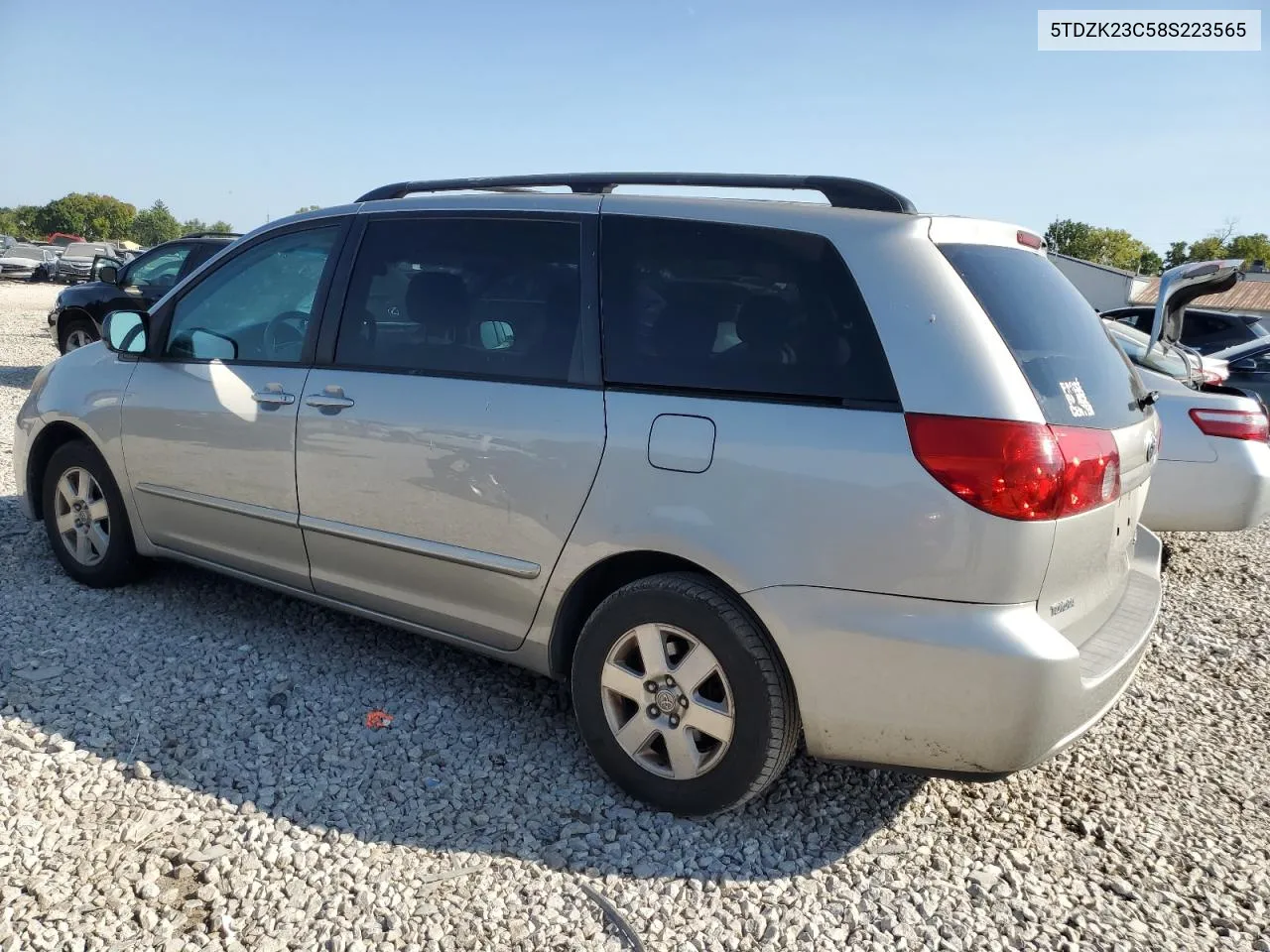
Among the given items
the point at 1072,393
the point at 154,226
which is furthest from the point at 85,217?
the point at 1072,393

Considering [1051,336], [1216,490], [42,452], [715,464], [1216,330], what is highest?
[1051,336]

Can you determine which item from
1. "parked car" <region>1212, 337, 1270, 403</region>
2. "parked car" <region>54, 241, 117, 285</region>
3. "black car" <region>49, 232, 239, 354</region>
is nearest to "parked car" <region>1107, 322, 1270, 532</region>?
"parked car" <region>1212, 337, 1270, 403</region>

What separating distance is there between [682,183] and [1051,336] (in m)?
1.22

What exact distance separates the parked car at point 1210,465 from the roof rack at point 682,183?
3034 mm

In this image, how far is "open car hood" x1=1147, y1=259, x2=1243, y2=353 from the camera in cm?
493

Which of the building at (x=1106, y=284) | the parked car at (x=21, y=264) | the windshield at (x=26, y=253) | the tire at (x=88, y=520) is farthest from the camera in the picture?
the building at (x=1106, y=284)

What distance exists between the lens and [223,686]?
3707 mm

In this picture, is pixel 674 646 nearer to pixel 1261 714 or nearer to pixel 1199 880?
pixel 1199 880

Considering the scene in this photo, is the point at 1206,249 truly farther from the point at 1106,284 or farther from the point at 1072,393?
the point at 1072,393

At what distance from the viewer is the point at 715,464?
274cm

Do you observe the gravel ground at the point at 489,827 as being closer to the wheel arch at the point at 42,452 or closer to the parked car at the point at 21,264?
the wheel arch at the point at 42,452

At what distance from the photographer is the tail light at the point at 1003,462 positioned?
2.44 m

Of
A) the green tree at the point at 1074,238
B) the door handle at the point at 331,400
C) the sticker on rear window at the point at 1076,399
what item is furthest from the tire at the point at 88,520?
the green tree at the point at 1074,238

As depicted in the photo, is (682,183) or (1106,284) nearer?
(682,183)
